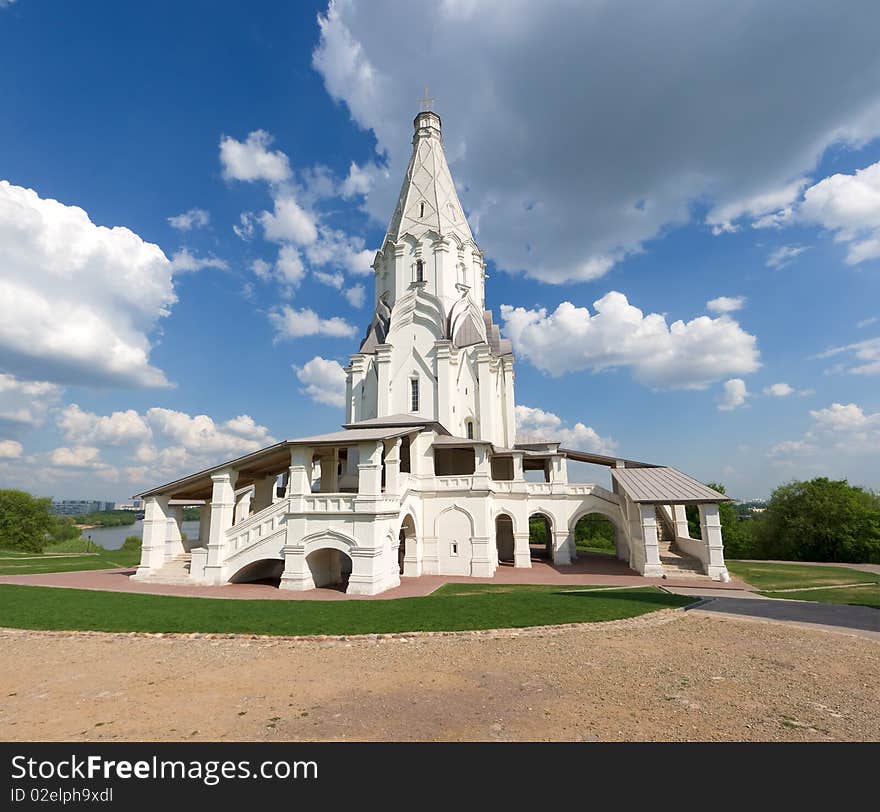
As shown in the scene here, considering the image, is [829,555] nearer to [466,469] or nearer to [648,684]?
[466,469]

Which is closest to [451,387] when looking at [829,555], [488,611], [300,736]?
[488,611]

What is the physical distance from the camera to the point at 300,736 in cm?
580

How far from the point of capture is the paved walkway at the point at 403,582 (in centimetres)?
1717

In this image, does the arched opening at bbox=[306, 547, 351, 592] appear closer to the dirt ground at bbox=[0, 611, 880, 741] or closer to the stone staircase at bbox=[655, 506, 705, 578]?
the dirt ground at bbox=[0, 611, 880, 741]

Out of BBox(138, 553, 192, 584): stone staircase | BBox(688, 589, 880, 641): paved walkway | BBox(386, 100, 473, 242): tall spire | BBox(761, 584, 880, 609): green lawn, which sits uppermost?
BBox(386, 100, 473, 242): tall spire

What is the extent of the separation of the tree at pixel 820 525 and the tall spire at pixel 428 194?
109ft

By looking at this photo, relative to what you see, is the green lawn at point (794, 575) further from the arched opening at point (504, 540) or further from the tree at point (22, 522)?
the tree at point (22, 522)

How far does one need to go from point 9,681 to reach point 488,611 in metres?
10.1

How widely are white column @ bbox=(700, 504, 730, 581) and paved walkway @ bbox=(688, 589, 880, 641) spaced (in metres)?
5.28

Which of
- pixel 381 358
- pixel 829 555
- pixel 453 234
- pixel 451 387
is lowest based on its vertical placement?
pixel 829 555

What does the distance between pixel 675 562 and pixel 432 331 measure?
19553 millimetres

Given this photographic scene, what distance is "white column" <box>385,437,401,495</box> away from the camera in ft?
64.8

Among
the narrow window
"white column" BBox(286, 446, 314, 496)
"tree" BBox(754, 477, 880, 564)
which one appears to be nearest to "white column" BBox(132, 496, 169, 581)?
"white column" BBox(286, 446, 314, 496)
